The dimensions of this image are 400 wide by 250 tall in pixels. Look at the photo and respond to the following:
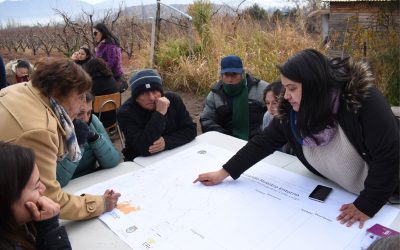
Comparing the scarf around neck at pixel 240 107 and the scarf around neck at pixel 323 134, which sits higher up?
the scarf around neck at pixel 323 134

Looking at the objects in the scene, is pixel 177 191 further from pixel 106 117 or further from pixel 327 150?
pixel 106 117

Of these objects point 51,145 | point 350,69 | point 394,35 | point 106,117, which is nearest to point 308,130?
point 350,69

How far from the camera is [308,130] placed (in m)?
1.33

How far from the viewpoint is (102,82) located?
11.3 feet

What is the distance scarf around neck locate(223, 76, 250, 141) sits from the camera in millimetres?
2748

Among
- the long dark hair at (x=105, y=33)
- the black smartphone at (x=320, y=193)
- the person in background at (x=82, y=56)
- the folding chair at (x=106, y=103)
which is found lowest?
the folding chair at (x=106, y=103)

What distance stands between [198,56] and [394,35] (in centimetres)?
322

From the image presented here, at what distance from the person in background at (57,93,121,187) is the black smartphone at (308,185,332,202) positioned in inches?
38.4

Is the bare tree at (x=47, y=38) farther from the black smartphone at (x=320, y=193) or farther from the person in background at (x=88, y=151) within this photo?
the black smartphone at (x=320, y=193)

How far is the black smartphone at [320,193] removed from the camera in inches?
52.0

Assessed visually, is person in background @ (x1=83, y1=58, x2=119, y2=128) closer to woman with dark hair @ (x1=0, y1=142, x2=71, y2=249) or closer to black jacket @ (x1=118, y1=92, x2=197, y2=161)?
black jacket @ (x1=118, y1=92, x2=197, y2=161)

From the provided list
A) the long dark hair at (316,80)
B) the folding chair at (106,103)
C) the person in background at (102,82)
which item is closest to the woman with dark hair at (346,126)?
the long dark hair at (316,80)

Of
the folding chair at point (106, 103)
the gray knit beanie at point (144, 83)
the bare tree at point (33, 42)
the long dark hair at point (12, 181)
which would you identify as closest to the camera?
the long dark hair at point (12, 181)

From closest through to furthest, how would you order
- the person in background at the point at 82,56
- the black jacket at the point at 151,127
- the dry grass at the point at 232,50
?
the black jacket at the point at 151,127
the person in background at the point at 82,56
the dry grass at the point at 232,50
